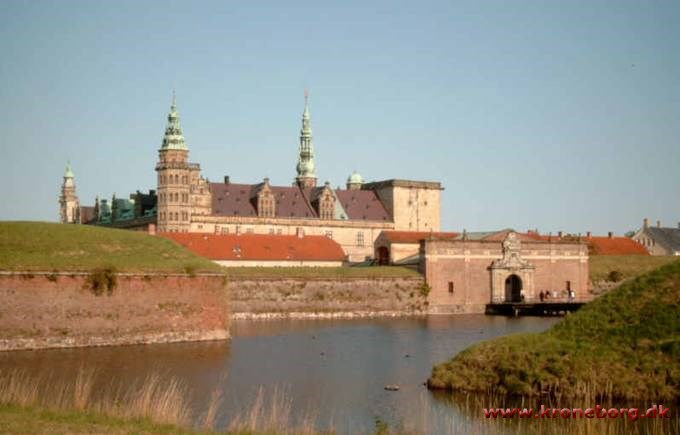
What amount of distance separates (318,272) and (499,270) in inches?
509

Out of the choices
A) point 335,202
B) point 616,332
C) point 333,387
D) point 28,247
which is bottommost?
point 333,387

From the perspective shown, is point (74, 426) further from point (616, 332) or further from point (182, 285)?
point (182, 285)

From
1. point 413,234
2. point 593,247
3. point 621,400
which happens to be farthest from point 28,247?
point 593,247

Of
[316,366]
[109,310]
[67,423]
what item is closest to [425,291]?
[109,310]

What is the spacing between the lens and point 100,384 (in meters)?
26.3

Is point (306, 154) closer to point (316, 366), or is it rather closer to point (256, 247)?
point (256, 247)

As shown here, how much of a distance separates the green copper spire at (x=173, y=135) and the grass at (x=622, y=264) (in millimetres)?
36358

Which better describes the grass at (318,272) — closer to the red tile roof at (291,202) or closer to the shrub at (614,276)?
the shrub at (614,276)

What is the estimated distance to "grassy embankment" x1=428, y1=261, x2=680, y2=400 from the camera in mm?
22547

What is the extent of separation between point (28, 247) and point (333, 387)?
1564 cm

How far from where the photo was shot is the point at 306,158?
4267 inches

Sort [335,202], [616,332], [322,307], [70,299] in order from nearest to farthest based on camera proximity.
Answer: [616,332], [70,299], [322,307], [335,202]

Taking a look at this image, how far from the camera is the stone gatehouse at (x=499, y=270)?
64688mm

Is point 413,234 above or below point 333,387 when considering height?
above
